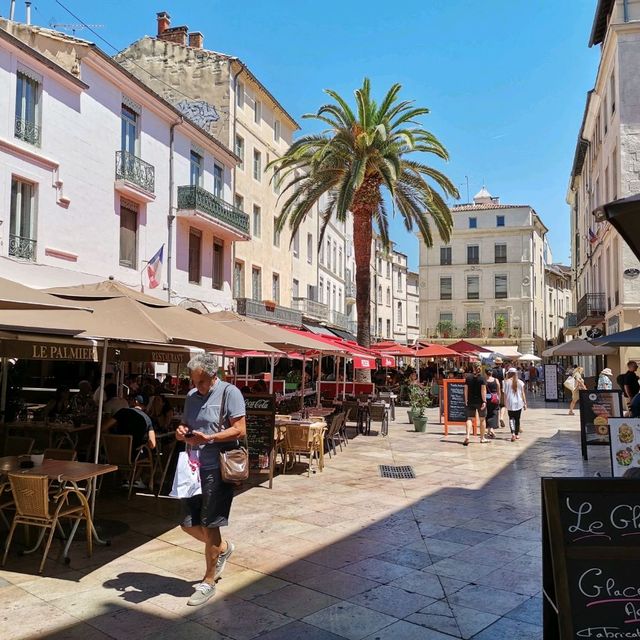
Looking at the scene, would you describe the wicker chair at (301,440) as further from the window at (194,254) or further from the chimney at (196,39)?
the chimney at (196,39)

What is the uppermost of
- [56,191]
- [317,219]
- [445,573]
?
[317,219]

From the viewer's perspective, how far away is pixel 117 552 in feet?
18.2

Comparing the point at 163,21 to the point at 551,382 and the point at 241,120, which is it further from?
the point at 551,382

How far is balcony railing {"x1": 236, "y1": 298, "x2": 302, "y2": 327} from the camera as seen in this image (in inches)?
1005

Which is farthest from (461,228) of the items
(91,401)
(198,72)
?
(91,401)

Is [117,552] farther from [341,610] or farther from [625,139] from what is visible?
[625,139]

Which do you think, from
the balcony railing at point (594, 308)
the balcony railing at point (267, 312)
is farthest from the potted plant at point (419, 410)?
the balcony railing at point (594, 308)

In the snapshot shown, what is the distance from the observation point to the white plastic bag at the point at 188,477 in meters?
4.40

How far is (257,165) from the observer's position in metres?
28.8

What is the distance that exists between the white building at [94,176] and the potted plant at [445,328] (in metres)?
38.7

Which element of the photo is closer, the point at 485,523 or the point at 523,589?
the point at 523,589

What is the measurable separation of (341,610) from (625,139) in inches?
993

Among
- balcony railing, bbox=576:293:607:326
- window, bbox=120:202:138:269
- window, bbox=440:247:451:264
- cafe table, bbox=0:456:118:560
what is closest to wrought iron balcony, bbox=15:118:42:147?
window, bbox=120:202:138:269

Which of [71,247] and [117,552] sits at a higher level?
[71,247]
